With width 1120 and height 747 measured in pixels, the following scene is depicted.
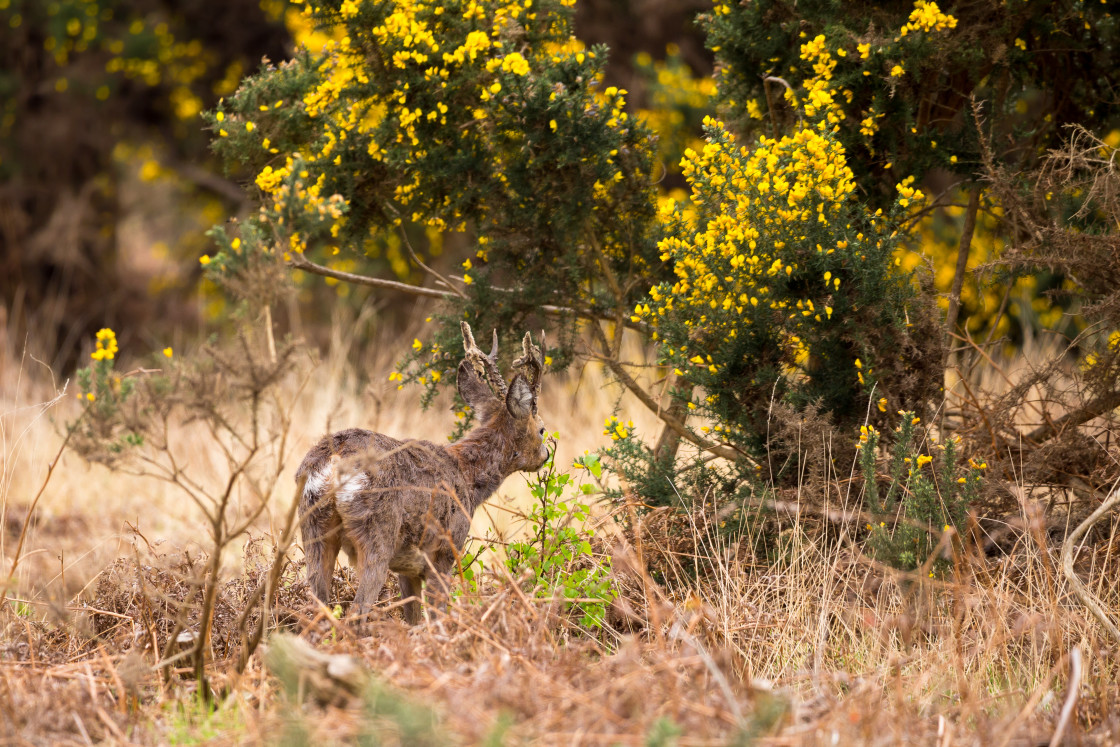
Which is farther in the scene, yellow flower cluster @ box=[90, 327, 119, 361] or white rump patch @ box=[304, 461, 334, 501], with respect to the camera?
white rump patch @ box=[304, 461, 334, 501]

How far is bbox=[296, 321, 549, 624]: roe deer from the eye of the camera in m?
4.54

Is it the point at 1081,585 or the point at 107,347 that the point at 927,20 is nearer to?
the point at 1081,585

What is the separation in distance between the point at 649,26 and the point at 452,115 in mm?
9481

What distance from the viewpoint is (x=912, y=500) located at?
5.21 metres

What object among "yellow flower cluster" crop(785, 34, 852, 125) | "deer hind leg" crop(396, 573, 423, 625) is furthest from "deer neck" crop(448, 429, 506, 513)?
"yellow flower cluster" crop(785, 34, 852, 125)

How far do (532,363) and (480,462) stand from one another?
1.90ft

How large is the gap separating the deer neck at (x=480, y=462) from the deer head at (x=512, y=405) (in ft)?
0.10

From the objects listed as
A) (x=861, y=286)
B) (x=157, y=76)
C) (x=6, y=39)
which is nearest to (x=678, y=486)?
(x=861, y=286)

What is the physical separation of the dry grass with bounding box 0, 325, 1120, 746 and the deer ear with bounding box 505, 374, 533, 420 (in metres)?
0.86

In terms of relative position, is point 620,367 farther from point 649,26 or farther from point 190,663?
point 649,26

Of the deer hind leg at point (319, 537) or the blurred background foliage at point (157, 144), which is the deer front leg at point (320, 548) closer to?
the deer hind leg at point (319, 537)

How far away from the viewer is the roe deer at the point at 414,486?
4.54 meters

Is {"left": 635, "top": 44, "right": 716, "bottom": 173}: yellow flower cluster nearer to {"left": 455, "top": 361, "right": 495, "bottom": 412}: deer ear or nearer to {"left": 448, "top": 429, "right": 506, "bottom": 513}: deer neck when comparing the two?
{"left": 455, "top": 361, "right": 495, "bottom": 412}: deer ear

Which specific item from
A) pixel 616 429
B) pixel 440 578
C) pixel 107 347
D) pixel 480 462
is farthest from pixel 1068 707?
pixel 107 347
